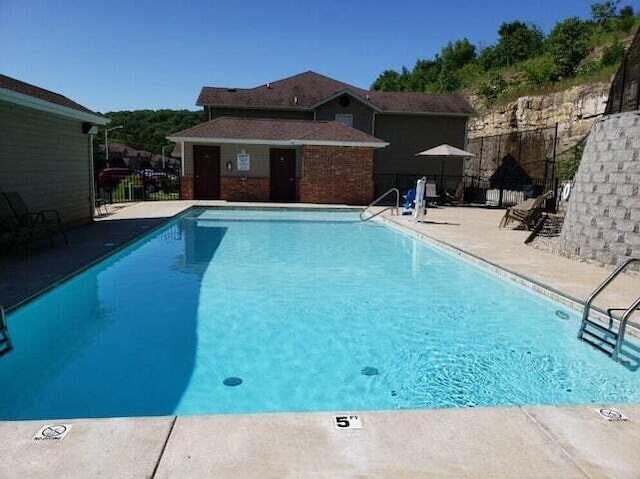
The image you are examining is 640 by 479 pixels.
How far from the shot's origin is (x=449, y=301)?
7293 mm

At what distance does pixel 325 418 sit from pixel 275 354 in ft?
7.58

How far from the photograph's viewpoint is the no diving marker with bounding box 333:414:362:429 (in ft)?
9.50

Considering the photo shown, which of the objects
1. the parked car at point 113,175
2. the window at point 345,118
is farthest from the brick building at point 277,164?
the parked car at point 113,175

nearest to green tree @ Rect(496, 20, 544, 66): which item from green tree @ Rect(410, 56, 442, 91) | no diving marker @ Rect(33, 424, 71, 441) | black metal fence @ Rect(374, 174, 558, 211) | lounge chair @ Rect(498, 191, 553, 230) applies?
green tree @ Rect(410, 56, 442, 91)

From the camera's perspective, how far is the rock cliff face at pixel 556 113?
72.6 feet

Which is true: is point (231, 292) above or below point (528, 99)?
below

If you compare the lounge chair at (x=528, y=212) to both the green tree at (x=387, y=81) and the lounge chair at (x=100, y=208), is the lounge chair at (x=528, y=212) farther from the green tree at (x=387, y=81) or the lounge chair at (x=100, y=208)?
the green tree at (x=387, y=81)

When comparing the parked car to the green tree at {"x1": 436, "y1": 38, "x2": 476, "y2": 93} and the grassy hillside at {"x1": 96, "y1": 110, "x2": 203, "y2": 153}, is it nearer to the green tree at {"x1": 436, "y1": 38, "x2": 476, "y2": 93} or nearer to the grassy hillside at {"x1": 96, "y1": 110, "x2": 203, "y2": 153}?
the green tree at {"x1": 436, "y1": 38, "x2": 476, "y2": 93}

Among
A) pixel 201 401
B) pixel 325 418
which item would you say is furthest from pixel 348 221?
pixel 325 418

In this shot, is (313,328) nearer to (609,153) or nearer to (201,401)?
(201,401)

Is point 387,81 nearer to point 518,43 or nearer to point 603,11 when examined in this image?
point 518,43

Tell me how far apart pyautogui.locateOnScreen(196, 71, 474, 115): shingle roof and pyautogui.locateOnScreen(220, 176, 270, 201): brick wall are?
5722mm

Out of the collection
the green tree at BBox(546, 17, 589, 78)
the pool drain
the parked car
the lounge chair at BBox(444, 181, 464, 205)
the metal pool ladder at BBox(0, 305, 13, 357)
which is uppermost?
the green tree at BBox(546, 17, 589, 78)

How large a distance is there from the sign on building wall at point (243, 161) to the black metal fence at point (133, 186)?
3432 mm
